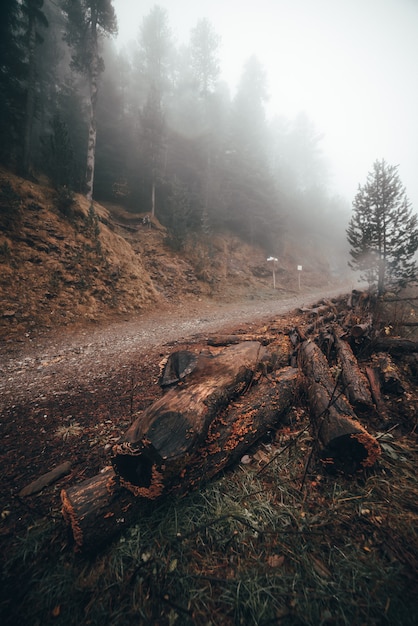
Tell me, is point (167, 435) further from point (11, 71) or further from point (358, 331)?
point (11, 71)

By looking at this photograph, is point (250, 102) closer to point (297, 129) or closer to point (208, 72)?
point (208, 72)

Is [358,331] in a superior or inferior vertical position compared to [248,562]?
superior

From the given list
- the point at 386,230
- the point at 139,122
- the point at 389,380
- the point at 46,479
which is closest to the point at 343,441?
the point at 389,380

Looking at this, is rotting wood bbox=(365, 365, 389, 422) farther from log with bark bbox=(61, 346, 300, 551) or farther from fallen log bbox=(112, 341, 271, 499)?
fallen log bbox=(112, 341, 271, 499)

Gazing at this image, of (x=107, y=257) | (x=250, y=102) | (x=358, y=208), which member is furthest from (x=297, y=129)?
(x=107, y=257)

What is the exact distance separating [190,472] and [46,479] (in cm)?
149

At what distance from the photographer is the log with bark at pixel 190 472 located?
160 cm

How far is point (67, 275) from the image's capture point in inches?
342

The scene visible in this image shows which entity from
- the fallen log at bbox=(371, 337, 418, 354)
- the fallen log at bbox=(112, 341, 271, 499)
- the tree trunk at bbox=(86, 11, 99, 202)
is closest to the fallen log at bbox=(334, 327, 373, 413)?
the fallen log at bbox=(371, 337, 418, 354)

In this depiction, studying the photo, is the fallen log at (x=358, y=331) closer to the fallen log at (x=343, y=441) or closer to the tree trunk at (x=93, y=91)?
the fallen log at (x=343, y=441)

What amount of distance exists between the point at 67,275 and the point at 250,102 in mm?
32393

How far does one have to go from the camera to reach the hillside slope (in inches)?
291

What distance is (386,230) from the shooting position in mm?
13914

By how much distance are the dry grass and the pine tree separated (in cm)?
1522
